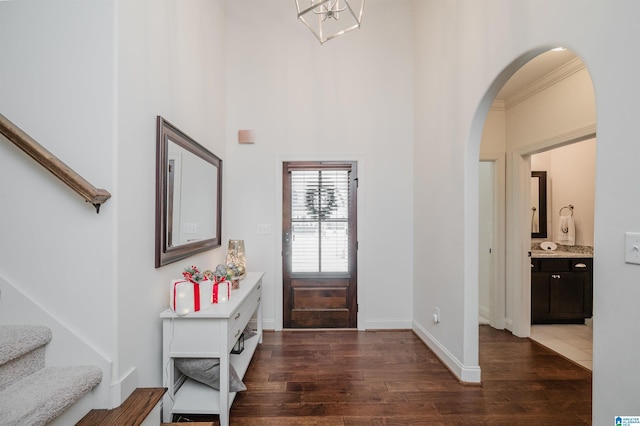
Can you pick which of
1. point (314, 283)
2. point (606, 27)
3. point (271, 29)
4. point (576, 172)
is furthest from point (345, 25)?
point (576, 172)

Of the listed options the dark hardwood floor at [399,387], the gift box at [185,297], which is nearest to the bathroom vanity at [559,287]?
the dark hardwood floor at [399,387]

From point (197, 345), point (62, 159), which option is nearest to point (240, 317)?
point (197, 345)

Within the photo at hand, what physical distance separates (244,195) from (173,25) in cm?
181

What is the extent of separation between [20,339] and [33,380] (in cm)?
20

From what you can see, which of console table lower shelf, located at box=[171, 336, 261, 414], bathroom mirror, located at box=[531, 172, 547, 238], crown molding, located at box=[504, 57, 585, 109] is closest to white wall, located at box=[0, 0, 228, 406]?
console table lower shelf, located at box=[171, 336, 261, 414]

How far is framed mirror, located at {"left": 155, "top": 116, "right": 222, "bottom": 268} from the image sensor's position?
1.87 meters

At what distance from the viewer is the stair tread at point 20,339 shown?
1231 mm

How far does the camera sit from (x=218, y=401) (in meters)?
1.89

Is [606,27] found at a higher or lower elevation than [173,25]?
lower

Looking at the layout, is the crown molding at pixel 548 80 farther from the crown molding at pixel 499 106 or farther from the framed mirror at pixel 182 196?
the framed mirror at pixel 182 196

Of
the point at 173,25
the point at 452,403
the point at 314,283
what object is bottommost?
the point at 452,403

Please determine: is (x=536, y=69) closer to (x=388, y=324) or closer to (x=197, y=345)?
(x=388, y=324)

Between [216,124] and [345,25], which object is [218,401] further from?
[345,25]

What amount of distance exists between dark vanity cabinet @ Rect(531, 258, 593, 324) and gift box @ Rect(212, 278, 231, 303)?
3727 millimetres
